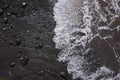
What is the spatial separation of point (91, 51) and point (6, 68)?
2.69 meters

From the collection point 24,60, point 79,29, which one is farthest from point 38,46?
point 79,29

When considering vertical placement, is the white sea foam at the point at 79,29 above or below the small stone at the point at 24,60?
above

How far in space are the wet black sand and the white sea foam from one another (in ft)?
0.84

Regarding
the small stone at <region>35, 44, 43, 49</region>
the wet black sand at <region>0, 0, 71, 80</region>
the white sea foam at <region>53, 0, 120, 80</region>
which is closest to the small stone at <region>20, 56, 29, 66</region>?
the wet black sand at <region>0, 0, 71, 80</region>

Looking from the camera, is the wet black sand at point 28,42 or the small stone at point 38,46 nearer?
the wet black sand at point 28,42

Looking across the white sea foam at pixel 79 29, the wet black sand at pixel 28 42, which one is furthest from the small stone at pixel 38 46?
the white sea foam at pixel 79 29

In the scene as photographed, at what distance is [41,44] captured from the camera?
25.2 ft

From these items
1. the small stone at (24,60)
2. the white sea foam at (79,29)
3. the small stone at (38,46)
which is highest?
the white sea foam at (79,29)

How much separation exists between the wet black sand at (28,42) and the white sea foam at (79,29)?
0.26 m

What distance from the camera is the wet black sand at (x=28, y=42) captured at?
6.93 metres

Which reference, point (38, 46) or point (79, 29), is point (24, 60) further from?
point (79, 29)

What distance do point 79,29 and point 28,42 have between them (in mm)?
1884

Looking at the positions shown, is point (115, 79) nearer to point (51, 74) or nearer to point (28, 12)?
point (51, 74)

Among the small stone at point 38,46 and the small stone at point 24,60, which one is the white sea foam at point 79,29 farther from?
the small stone at point 24,60
